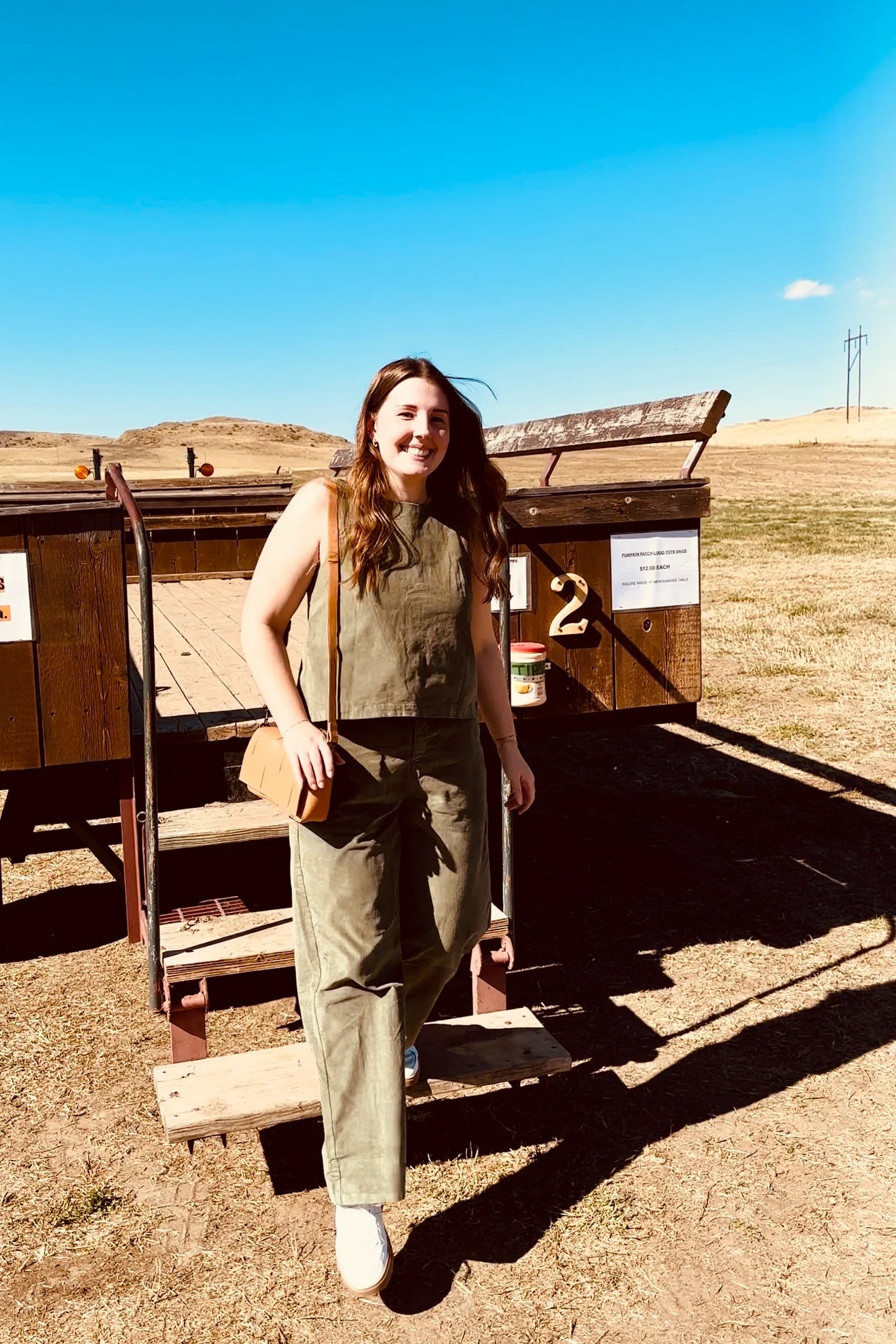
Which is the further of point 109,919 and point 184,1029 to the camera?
point 109,919

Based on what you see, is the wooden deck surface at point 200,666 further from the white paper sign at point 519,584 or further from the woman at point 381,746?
the woman at point 381,746

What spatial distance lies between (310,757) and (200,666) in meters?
2.92

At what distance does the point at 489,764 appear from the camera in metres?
4.88

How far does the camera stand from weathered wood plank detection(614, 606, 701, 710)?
4.62 m

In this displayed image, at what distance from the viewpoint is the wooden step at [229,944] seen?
135 inches

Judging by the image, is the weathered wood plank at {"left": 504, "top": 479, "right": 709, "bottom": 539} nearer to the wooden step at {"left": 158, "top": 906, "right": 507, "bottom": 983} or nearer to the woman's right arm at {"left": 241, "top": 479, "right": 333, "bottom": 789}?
the wooden step at {"left": 158, "top": 906, "right": 507, "bottom": 983}

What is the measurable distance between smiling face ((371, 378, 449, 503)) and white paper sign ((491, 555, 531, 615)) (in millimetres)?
1759

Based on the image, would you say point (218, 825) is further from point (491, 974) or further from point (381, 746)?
point (381, 746)

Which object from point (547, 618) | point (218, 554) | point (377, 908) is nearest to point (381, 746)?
point (377, 908)

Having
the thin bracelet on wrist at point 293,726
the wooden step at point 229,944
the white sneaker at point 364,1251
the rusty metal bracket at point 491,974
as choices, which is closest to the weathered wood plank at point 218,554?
the wooden step at point 229,944

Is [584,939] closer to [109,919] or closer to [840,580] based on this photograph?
[109,919]

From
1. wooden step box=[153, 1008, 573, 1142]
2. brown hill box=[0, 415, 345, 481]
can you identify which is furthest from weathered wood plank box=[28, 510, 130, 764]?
brown hill box=[0, 415, 345, 481]

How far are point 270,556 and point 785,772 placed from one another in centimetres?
547

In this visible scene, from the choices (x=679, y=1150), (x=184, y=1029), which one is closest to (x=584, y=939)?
(x=679, y=1150)
